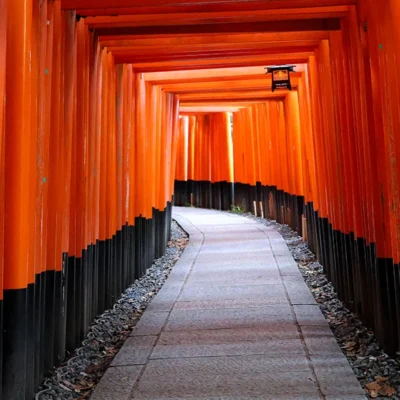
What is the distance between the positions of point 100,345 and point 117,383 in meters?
0.96

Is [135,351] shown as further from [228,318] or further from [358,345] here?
[358,345]

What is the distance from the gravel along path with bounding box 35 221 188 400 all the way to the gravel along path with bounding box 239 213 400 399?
1.66 m

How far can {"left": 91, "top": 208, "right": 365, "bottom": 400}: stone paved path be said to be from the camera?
2.97 m

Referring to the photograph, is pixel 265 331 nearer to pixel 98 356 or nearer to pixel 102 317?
pixel 98 356

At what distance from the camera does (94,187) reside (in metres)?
4.44

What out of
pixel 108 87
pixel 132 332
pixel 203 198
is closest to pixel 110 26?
pixel 108 87

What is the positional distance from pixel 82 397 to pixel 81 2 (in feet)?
8.50

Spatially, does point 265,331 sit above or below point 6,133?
below

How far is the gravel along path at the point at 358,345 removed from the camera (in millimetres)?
2990

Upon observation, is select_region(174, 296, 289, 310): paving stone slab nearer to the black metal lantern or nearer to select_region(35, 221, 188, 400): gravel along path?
select_region(35, 221, 188, 400): gravel along path

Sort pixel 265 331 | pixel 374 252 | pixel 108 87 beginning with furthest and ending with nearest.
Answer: pixel 108 87, pixel 265 331, pixel 374 252

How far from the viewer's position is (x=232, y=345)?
3.74 metres

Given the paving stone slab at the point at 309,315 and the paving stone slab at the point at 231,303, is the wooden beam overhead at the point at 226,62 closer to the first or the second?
the paving stone slab at the point at 231,303

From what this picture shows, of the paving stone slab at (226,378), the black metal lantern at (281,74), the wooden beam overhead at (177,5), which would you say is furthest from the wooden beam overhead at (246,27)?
the paving stone slab at (226,378)
